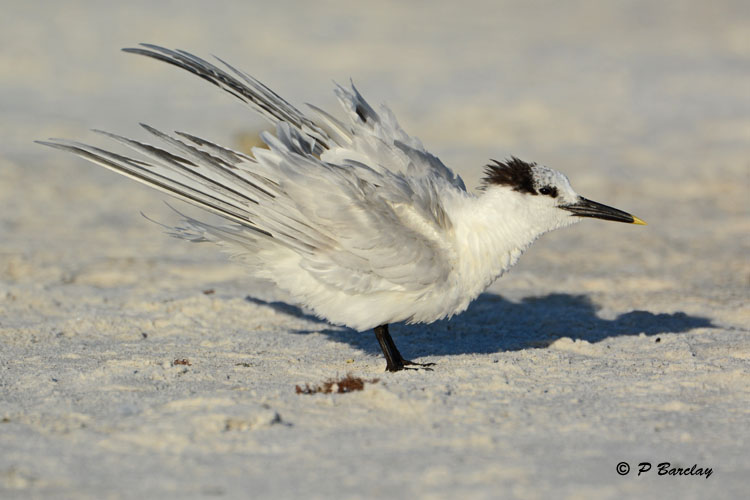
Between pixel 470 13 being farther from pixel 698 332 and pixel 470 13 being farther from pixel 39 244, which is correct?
pixel 698 332

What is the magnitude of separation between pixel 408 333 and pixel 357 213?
5.49ft

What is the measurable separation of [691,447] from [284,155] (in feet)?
7.92

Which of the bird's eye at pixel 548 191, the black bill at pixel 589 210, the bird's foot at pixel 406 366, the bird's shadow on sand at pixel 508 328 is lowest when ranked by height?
the bird's foot at pixel 406 366

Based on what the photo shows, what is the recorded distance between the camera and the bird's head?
16.7 feet

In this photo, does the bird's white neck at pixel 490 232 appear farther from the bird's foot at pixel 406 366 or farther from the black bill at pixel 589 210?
the bird's foot at pixel 406 366

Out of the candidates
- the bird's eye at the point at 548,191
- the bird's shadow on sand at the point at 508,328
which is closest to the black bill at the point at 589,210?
the bird's eye at the point at 548,191

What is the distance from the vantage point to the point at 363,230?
483cm

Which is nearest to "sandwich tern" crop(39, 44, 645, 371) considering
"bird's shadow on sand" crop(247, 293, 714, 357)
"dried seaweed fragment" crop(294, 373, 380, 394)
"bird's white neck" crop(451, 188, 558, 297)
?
"bird's white neck" crop(451, 188, 558, 297)

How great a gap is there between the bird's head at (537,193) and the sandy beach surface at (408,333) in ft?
2.71

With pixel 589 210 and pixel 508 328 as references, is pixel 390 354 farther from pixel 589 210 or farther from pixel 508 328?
pixel 508 328

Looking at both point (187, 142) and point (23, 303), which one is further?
point (23, 303)

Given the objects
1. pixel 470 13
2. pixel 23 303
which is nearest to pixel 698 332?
pixel 23 303

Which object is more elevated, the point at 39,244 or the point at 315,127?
the point at 315,127

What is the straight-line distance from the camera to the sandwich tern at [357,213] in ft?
15.9
